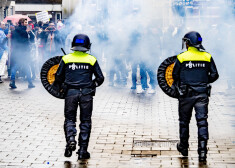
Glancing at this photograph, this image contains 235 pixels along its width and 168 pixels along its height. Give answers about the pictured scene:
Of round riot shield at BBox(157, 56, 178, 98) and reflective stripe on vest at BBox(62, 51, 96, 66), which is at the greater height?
reflective stripe on vest at BBox(62, 51, 96, 66)

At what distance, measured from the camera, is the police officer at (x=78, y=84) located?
684cm

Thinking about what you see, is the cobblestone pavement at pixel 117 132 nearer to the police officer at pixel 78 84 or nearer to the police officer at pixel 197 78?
the police officer at pixel 78 84

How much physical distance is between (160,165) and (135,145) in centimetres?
116

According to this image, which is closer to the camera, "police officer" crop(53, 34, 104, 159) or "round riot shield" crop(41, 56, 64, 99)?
"police officer" crop(53, 34, 104, 159)

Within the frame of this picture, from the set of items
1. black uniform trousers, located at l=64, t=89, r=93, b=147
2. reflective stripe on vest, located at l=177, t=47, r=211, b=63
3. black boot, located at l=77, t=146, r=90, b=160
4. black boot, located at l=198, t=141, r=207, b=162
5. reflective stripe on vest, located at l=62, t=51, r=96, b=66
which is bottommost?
black boot, located at l=77, t=146, r=90, b=160

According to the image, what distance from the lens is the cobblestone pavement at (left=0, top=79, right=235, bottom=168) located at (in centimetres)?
679

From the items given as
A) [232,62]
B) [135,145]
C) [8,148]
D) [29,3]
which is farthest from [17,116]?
[29,3]

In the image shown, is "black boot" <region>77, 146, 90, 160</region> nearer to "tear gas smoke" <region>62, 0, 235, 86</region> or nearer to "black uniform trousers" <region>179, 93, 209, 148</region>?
"black uniform trousers" <region>179, 93, 209, 148</region>

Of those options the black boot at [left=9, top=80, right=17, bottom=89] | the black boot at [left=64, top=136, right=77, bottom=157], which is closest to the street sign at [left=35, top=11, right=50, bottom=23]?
the black boot at [left=9, top=80, right=17, bottom=89]

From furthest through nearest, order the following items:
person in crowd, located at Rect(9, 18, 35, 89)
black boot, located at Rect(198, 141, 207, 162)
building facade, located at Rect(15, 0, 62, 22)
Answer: building facade, located at Rect(15, 0, 62, 22), person in crowd, located at Rect(9, 18, 35, 89), black boot, located at Rect(198, 141, 207, 162)

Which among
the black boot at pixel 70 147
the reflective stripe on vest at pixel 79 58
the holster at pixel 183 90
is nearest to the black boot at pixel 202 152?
the holster at pixel 183 90

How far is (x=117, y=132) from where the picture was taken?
852 centimetres

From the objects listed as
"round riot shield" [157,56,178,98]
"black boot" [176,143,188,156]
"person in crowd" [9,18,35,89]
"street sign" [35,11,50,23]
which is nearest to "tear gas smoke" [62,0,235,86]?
"person in crowd" [9,18,35,89]

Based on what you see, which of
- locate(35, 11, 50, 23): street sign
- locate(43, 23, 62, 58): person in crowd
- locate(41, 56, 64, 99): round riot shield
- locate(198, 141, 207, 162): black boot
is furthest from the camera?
locate(35, 11, 50, 23): street sign
